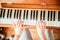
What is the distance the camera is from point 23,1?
196 centimetres

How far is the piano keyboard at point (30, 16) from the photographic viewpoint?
6.33ft

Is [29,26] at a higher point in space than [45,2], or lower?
lower

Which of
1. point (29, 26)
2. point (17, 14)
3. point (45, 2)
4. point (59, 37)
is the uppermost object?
point (45, 2)

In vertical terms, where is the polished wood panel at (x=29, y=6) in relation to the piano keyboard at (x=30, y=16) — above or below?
above

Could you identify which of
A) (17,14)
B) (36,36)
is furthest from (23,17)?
(36,36)

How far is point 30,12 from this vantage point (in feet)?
6.45

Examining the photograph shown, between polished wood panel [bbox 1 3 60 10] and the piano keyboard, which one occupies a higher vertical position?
polished wood panel [bbox 1 3 60 10]

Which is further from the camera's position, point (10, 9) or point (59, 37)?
point (59, 37)

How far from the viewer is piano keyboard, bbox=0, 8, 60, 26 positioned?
193 centimetres

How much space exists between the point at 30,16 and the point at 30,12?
5 cm

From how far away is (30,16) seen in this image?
1961 mm

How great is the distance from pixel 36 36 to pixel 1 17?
0.53 m

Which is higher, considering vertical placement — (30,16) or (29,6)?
(29,6)

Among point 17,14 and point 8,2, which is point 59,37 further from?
point 8,2
